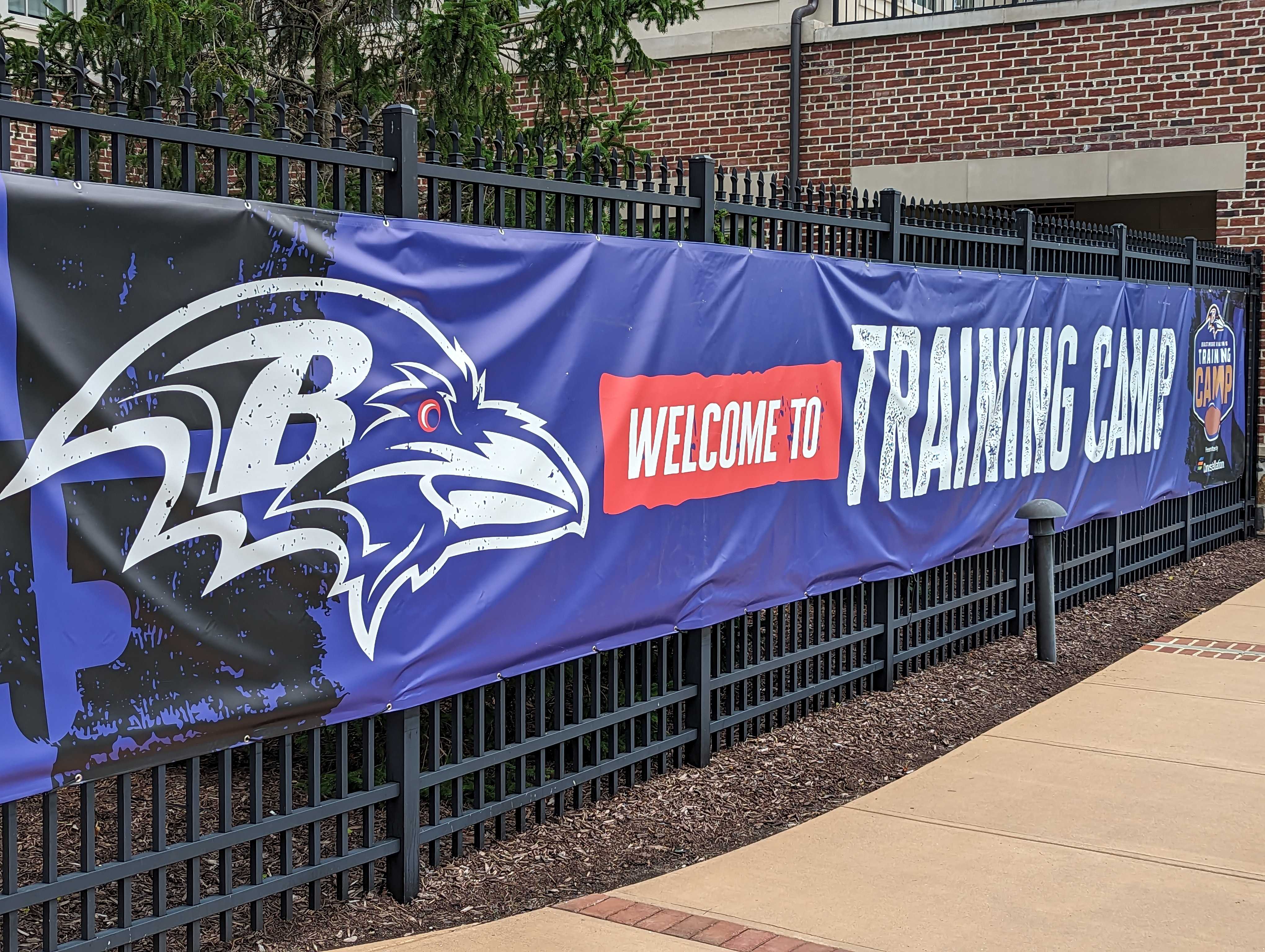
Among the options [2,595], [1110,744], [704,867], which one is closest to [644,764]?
[704,867]

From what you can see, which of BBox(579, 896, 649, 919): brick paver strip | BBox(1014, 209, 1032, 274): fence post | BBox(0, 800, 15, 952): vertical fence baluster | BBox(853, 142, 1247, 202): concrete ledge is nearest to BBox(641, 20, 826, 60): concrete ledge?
BBox(853, 142, 1247, 202): concrete ledge

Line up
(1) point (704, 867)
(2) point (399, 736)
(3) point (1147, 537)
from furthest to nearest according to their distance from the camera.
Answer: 1. (3) point (1147, 537)
2. (1) point (704, 867)
3. (2) point (399, 736)

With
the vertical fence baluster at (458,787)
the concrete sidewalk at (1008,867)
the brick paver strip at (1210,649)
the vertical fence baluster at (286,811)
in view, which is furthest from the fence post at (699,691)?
the brick paver strip at (1210,649)

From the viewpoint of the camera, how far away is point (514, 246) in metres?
4.84

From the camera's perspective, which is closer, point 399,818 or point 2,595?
point 2,595

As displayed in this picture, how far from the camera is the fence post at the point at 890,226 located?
24.8ft

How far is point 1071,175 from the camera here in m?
15.0

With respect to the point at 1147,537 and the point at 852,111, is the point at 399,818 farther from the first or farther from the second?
the point at 852,111

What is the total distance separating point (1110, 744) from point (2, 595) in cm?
507

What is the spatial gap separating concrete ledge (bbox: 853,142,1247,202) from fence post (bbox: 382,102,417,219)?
34.7 feet

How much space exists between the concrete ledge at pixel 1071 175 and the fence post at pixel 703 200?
8768 millimetres

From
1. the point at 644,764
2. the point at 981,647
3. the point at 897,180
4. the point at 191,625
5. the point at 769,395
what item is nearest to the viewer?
the point at 191,625

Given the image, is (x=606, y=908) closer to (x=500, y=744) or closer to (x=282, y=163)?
(x=500, y=744)

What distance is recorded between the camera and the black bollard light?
827cm
